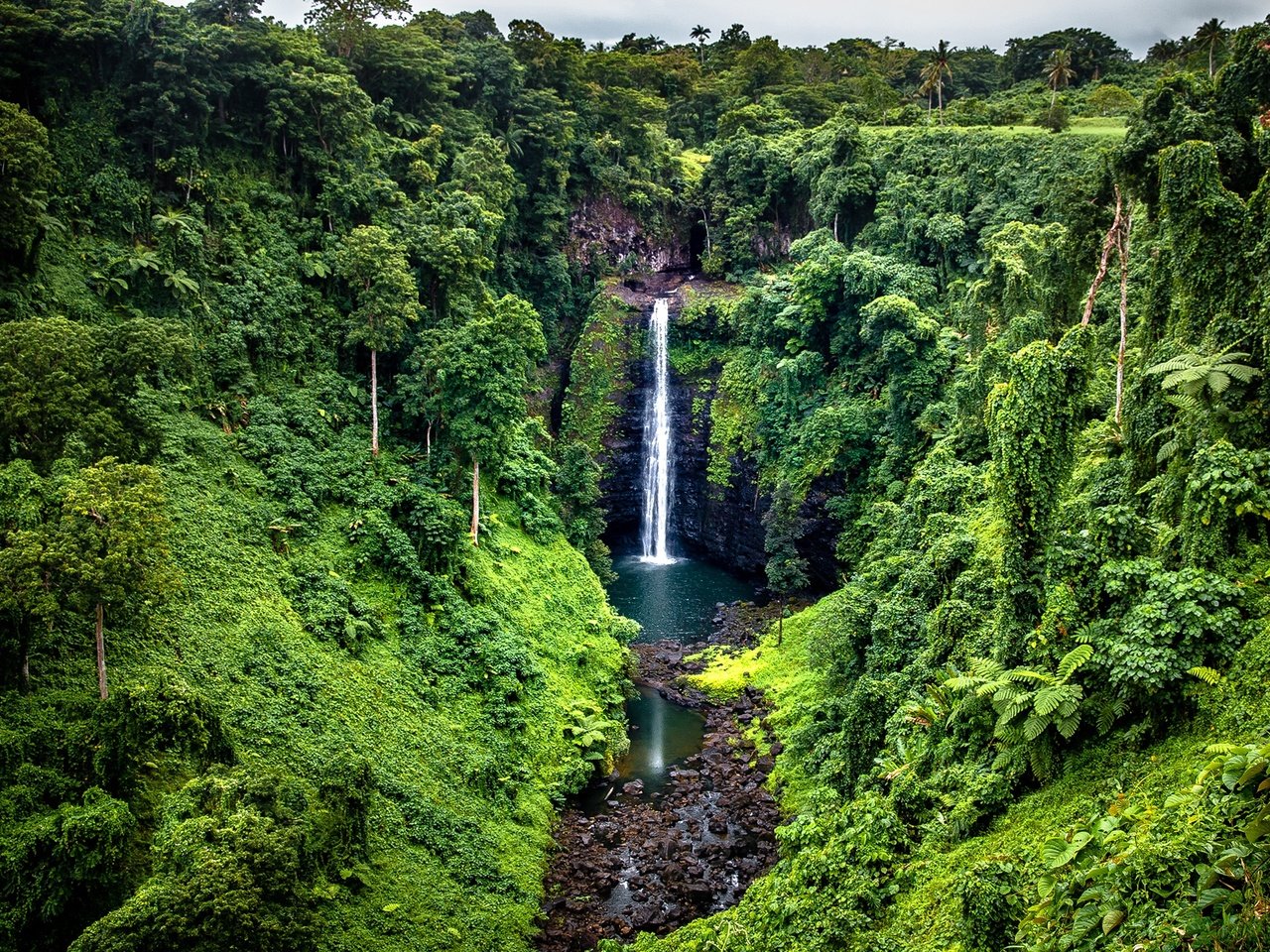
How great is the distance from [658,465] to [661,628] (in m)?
12.1

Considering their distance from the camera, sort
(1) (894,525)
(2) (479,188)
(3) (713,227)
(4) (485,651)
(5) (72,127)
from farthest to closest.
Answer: (3) (713,227), (2) (479,188), (1) (894,525), (5) (72,127), (4) (485,651)

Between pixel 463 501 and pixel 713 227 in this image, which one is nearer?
pixel 463 501

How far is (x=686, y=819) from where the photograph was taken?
916 inches

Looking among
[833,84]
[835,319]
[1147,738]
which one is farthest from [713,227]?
[1147,738]

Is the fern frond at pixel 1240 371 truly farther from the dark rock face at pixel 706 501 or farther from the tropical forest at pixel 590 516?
the dark rock face at pixel 706 501

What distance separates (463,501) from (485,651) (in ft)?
22.6

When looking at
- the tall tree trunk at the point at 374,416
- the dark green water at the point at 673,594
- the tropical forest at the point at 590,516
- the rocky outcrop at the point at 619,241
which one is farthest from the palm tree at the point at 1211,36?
the tall tree trunk at the point at 374,416

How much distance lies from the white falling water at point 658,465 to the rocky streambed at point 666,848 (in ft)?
60.2

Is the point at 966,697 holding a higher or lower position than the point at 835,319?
lower

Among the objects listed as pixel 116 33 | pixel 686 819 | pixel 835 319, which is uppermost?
pixel 116 33

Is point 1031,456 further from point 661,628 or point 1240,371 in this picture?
point 661,628

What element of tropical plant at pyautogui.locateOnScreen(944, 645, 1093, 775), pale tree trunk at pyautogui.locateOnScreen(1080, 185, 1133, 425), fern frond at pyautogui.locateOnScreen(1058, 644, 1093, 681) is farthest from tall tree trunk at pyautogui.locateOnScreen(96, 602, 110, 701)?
pale tree trunk at pyautogui.locateOnScreen(1080, 185, 1133, 425)

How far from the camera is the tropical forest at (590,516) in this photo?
1275 centimetres

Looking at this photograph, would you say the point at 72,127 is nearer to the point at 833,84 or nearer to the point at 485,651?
the point at 485,651
